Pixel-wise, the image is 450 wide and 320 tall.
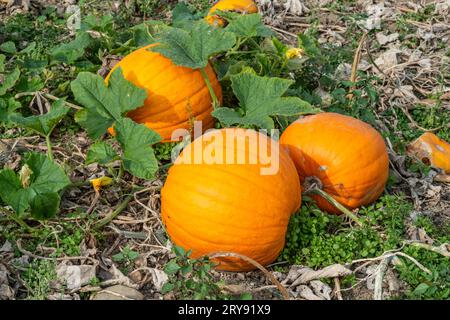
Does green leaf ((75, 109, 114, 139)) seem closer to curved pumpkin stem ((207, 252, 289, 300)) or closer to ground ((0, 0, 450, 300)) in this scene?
ground ((0, 0, 450, 300))

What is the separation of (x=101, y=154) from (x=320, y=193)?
1.17m

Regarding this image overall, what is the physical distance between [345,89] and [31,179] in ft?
7.70

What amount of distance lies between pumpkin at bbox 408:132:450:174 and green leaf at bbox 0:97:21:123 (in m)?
2.45

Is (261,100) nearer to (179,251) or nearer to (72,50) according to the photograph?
(179,251)

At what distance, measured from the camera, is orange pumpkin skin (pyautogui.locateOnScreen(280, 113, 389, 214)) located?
353 cm

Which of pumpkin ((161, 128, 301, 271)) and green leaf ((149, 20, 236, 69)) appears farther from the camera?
green leaf ((149, 20, 236, 69))

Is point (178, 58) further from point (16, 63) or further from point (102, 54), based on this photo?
point (16, 63)

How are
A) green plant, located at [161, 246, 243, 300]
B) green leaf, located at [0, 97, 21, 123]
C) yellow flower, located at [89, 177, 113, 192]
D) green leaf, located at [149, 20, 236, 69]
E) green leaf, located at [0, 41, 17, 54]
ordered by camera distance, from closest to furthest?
green plant, located at [161, 246, 243, 300], yellow flower, located at [89, 177, 113, 192], green leaf, located at [149, 20, 236, 69], green leaf, located at [0, 97, 21, 123], green leaf, located at [0, 41, 17, 54]

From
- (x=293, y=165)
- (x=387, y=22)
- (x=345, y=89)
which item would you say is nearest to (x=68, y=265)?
(x=293, y=165)

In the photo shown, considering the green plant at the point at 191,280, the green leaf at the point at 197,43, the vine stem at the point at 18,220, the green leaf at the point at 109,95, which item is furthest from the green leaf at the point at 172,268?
the green leaf at the point at 197,43

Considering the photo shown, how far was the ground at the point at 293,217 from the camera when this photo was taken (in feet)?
10.5

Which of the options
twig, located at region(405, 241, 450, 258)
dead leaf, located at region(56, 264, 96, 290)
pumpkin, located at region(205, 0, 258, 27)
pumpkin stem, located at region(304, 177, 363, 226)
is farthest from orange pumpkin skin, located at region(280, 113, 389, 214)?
pumpkin, located at region(205, 0, 258, 27)

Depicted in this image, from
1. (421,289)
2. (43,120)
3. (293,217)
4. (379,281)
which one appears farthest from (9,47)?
(421,289)

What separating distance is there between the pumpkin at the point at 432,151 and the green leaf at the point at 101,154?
6.15 feet
